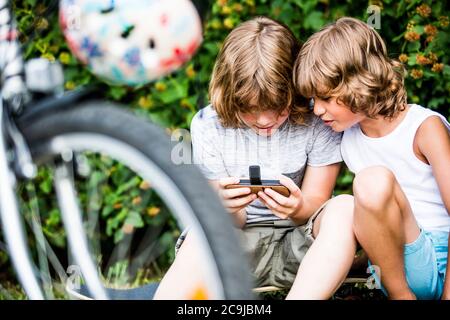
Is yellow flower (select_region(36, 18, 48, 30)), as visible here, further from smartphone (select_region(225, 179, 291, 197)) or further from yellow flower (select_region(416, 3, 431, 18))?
yellow flower (select_region(416, 3, 431, 18))

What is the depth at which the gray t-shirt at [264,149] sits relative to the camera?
188 centimetres

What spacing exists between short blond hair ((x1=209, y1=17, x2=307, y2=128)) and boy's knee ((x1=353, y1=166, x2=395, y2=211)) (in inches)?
11.4

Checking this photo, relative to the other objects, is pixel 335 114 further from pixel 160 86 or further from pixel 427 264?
pixel 160 86

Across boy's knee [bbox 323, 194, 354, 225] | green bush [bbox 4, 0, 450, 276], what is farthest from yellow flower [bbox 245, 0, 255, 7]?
boy's knee [bbox 323, 194, 354, 225]

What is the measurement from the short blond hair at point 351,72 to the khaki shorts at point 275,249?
0.32 metres

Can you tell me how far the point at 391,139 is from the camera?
178cm

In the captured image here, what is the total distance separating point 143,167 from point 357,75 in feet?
2.63

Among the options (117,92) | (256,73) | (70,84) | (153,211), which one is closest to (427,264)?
(256,73)

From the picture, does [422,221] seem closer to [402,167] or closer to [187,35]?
[402,167]

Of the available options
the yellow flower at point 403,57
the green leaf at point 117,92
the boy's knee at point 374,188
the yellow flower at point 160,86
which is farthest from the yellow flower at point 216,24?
the boy's knee at point 374,188

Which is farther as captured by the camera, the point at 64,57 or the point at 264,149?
the point at 64,57

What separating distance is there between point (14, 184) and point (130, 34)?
22.1 inches

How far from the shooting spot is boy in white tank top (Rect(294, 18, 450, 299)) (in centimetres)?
165

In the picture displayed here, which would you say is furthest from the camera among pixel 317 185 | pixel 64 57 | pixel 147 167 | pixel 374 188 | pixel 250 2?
pixel 64 57
